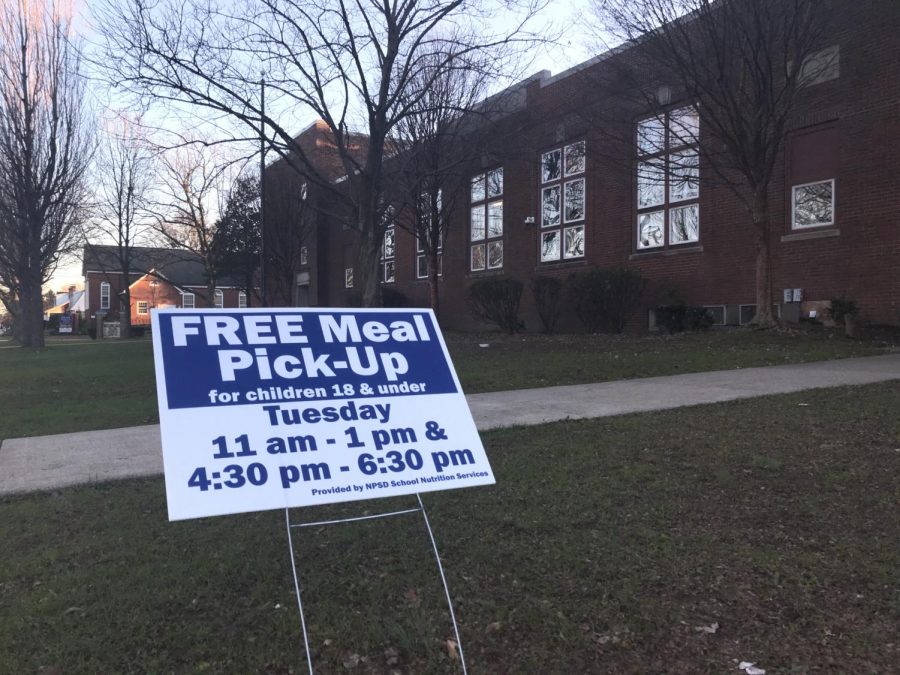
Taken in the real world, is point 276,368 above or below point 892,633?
above

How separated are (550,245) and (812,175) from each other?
840 cm

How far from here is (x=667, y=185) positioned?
685 inches

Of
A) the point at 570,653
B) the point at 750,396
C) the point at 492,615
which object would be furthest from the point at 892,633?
the point at 750,396

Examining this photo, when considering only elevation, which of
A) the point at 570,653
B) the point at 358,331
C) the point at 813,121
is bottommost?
the point at 570,653

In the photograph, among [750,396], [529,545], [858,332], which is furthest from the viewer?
[858,332]

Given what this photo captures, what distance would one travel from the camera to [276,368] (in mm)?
3211

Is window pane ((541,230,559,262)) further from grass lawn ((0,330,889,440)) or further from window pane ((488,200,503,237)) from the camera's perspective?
grass lawn ((0,330,889,440))

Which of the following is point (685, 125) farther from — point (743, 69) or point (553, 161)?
point (553, 161)

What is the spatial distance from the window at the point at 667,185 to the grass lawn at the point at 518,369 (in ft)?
11.5

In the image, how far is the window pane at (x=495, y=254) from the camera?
23.4m

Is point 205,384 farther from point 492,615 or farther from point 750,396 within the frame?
point 750,396

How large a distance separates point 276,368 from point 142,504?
230 cm

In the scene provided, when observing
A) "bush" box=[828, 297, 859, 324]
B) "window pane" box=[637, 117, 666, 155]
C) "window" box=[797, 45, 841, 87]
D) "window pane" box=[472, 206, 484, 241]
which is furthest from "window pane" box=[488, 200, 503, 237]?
"bush" box=[828, 297, 859, 324]

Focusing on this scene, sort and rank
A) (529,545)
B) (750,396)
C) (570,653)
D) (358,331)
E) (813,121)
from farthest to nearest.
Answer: (813,121)
(750,396)
(529,545)
(358,331)
(570,653)
